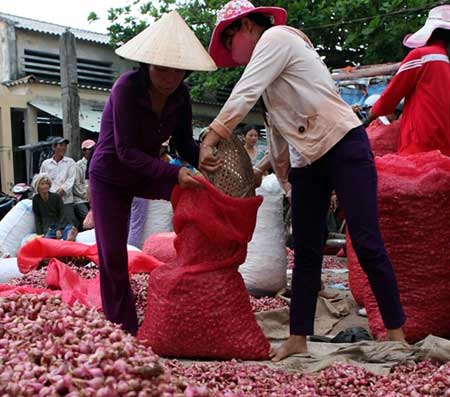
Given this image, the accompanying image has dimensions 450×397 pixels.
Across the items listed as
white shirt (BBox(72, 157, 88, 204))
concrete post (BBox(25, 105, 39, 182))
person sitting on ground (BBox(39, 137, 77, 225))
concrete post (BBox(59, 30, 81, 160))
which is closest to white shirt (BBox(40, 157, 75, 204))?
person sitting on ground (BBox(39, 137, 77, 225))

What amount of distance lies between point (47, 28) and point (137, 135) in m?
12.6

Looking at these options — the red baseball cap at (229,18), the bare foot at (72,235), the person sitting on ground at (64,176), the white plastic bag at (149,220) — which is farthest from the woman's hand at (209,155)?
the person sitting on ground at (64,176)

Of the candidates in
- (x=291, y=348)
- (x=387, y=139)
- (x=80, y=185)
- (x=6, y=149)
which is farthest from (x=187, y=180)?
(x=6, y=149)

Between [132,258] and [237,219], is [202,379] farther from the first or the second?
[132,258]

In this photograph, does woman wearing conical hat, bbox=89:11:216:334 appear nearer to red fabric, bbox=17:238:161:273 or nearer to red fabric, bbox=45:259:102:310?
red fabric, bbox=45:259:102:310

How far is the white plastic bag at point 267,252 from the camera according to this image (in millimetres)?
3969

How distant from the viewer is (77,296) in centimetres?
343

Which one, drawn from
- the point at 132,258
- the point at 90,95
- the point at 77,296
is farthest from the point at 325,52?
the point at 77,296

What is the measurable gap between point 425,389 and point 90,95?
12.2 m

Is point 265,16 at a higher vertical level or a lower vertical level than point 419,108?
higher

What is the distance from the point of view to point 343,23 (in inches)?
340

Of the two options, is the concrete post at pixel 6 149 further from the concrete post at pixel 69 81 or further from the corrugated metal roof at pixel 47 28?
the concrete post at pixel 69 81

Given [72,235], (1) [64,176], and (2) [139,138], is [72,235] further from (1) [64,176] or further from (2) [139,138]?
(2) [139,138]

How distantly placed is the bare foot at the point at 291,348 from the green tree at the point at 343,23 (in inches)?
233
